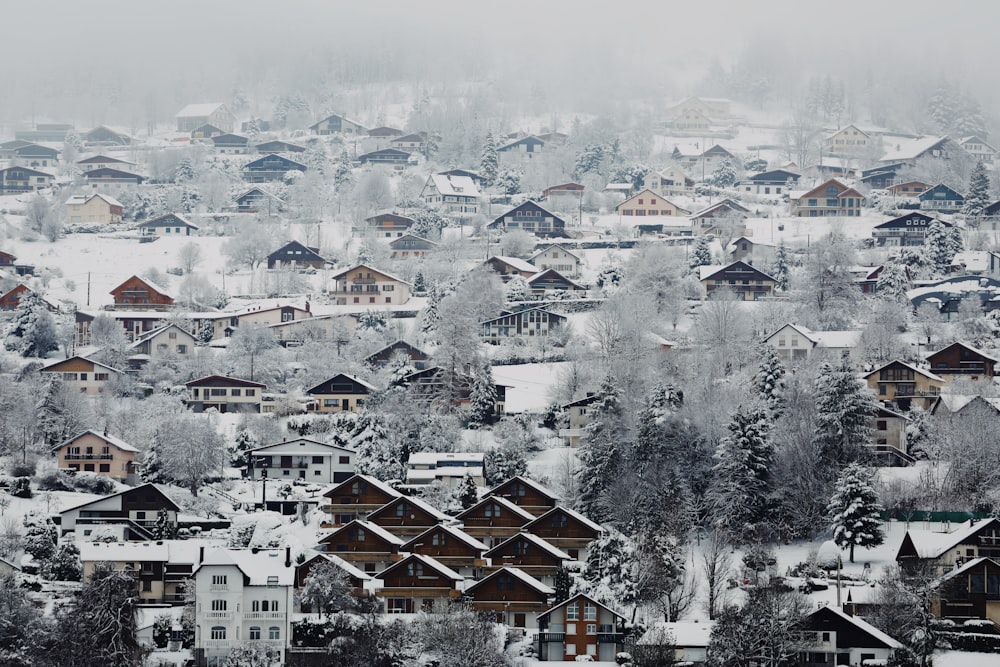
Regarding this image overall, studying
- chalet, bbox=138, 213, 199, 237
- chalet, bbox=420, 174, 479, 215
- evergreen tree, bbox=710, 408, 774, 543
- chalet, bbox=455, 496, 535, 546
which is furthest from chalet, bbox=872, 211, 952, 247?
chalet, bbox=455, 496, 535, 546

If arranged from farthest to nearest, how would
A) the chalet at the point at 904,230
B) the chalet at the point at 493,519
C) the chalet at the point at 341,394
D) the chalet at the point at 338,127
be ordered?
the chalet at the point at 338,127 < the chalet at the point at 904,230 < the chalet at the point at 341,394 < the chalet at the point at 493,519

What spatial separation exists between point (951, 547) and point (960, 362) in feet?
55.5

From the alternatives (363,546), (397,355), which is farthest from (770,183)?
(363,546)

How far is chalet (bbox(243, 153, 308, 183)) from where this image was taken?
10212 centimetres

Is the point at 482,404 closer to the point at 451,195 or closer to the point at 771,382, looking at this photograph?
the point at 771,382

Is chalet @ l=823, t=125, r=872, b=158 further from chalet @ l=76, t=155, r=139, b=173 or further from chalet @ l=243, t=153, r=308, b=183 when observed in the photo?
chalet @ l=76, t=155, r=139, b=173

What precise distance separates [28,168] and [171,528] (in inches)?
2178

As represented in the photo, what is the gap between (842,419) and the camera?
51406 mm

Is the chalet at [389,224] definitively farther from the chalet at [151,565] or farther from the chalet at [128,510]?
the chalet at [151,565]

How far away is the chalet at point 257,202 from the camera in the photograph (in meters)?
93.8

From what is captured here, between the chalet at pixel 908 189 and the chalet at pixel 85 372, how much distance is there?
44410 mm

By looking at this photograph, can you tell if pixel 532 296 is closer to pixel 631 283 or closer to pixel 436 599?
pixel 631 283

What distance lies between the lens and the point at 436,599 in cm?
4591

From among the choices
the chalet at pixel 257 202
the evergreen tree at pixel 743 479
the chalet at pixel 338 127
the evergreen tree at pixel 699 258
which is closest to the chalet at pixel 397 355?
the evergreen tree at pixel 699 258
